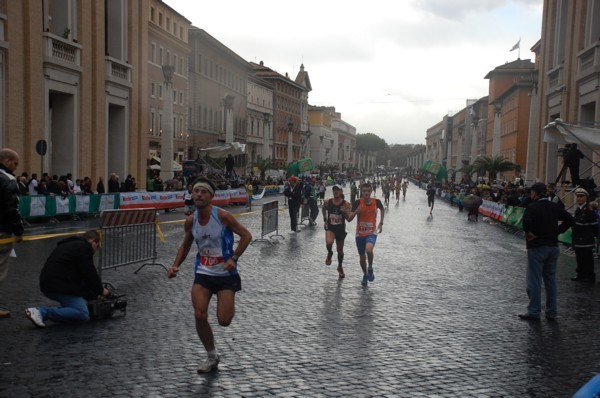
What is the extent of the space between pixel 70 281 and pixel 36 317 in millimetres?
565

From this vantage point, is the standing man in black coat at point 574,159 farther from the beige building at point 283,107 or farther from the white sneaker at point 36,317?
the beige building at point 283,107

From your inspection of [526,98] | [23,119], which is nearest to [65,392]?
[23,119]

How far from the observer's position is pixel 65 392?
5.49m

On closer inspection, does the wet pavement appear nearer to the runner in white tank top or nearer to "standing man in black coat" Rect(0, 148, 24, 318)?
the runner in white tank top

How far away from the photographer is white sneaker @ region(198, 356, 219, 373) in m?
6.15

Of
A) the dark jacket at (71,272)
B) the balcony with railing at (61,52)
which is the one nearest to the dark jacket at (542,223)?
the dark jacket at (71,272)

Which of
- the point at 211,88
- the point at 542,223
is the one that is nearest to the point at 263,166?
the point at 211,88

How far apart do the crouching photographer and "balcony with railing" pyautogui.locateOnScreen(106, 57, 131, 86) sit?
24701 millimetres

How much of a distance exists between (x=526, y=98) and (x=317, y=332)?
64575 mm

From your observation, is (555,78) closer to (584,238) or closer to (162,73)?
(584,238)

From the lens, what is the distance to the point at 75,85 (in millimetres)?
28172

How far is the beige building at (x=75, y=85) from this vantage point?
24.0 metres

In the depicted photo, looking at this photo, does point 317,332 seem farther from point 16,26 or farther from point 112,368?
point 16,26

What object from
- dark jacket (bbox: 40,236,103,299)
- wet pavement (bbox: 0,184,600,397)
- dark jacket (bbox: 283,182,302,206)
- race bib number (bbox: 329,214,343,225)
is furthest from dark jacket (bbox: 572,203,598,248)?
dark jacket (bbox: 283,182,302,206)
